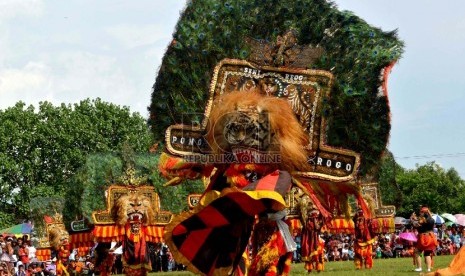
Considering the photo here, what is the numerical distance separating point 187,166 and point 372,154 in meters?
3.01

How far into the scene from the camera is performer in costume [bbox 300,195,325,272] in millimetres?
23034

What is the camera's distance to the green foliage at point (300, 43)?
1225cm

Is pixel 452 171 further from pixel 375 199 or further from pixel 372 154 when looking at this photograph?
pixel 372 154

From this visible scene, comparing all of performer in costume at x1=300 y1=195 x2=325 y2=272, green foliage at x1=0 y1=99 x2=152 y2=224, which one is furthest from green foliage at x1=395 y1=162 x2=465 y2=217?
performer in costume at x1=300 y1=195 x2=325 y2=272

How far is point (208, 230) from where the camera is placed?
29.8 feet

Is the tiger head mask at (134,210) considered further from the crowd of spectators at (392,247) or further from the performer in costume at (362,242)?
the crowd of spectators at (392,247)

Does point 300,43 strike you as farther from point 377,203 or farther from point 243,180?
point 377,203

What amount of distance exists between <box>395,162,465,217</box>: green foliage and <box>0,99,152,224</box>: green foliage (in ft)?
81.1

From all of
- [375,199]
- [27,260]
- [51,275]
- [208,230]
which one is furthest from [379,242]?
[208,230]

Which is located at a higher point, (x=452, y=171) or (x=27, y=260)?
(x=452, y=171)

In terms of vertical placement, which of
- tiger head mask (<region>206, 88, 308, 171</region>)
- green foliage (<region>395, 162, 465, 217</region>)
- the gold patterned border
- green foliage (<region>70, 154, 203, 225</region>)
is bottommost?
tiger head mask (<region>206, 88, 308, 171</region>)

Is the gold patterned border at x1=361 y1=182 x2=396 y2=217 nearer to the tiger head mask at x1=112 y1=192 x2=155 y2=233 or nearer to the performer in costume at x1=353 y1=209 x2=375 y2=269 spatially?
the performer in costume at x1=353 y1=209 x2=375 y2=269

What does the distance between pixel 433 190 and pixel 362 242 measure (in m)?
52.7

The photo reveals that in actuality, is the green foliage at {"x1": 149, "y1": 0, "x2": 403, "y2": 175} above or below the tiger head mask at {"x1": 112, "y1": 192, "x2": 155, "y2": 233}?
above
